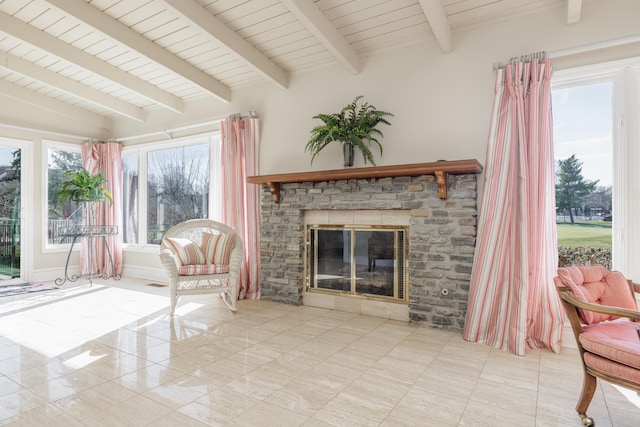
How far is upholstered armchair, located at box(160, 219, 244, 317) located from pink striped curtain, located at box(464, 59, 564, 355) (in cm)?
229

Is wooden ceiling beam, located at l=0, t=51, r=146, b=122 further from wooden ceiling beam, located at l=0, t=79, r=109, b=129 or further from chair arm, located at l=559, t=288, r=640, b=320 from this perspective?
chair arm, located at l=559, t=288, r=640, b=320

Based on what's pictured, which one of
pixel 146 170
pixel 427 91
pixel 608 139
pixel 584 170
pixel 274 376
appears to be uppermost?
pixel 427 91

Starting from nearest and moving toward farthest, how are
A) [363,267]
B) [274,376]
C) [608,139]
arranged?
[274,376], [608,139], [363,267]

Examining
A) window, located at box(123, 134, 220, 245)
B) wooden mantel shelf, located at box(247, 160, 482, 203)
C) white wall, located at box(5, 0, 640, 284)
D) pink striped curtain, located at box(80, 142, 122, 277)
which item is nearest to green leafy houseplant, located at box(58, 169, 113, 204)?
pink striped curtain, located at box(80, 142, 122, 277)

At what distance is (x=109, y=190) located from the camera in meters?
5.87

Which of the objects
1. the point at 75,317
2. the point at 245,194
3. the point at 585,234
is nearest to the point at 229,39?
the point at 245,194

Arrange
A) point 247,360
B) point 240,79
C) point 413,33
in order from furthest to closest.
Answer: point 240,79 → point 413,33 → point 247,360

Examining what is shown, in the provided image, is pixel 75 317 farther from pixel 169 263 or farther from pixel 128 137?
pixel 128 137

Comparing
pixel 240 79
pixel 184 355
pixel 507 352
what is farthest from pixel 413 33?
pixel 184 355

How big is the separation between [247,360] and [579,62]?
131 inches

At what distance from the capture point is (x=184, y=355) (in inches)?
103

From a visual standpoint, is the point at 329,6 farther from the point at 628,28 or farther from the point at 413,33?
the point at 628,28

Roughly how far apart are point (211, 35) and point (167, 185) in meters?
2.87

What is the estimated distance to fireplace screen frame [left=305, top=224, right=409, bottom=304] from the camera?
139 inches
